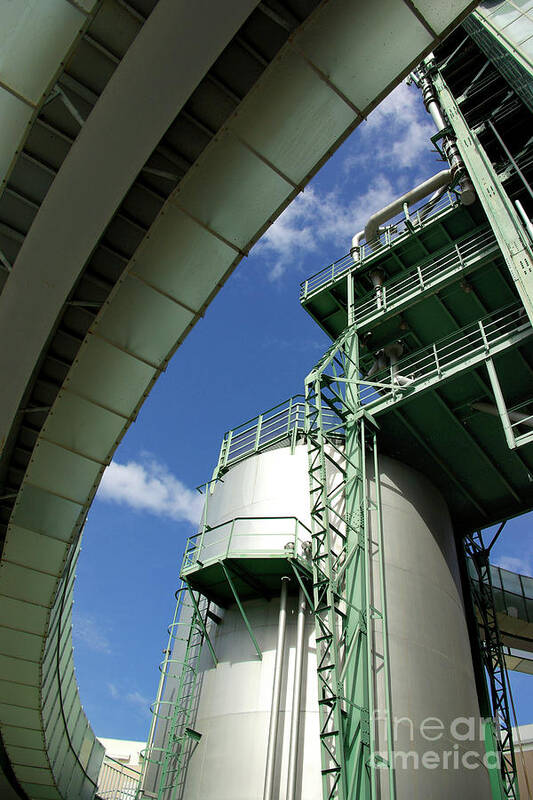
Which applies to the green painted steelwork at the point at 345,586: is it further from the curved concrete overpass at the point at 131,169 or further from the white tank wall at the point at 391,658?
the curved concrete overpass at the point at 131,169

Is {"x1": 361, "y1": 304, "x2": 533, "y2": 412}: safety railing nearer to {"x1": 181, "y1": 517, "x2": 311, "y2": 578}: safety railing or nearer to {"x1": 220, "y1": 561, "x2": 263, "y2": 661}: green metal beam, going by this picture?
{"x1": 181, "y1": 517, "x2": 311, "y2": 578}: safety railing

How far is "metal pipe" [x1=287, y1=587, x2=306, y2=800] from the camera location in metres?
12.9

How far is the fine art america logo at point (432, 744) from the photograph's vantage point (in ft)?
43.4

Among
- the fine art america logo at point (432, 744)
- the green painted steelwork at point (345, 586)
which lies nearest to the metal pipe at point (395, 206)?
the green painted steelwork at point (345, 586)

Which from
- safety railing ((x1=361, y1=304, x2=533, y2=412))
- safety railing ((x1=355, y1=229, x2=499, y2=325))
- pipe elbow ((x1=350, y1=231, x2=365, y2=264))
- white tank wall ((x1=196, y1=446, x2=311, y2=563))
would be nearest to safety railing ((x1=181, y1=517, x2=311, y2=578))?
white tank wall ((x1=196, y1=446, x2=311, y2=563))

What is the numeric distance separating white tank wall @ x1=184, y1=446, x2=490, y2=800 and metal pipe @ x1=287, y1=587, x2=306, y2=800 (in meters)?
0.18

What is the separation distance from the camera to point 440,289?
62.8 ft

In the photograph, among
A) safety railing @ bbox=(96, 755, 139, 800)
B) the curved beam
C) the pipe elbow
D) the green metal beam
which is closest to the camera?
the curved beam

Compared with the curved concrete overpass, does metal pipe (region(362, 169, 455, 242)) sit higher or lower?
higher

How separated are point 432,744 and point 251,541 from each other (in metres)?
6.51

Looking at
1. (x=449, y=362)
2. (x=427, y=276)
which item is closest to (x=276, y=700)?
(x=449, y=362)

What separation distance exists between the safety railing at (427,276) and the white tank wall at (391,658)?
5514 mm

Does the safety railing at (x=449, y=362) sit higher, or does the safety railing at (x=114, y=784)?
the safety railing at (x=449, y=362)

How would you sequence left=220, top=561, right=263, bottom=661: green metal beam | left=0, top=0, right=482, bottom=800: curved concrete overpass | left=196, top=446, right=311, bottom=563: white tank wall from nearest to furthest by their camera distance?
left=0, top=0, right=482, bottom=800: curved concrete overpass, left=220, top=561, right=263, bottom=661: green metal beam, left=196, top=446, right=311, bottom=563: white tank wall
